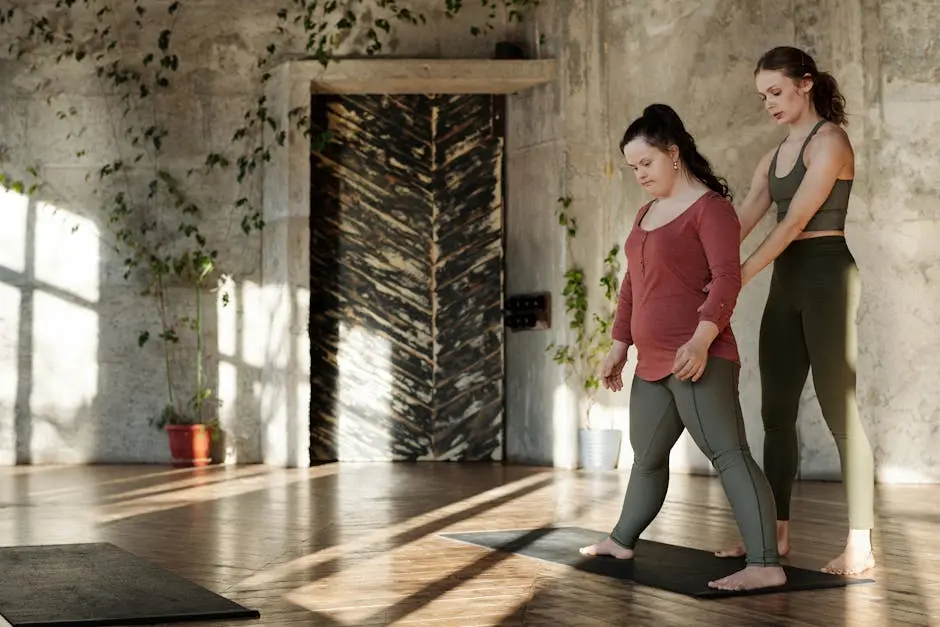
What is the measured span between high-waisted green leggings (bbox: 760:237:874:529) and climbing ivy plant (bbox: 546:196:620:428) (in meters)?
4.51

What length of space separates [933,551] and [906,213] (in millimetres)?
3662

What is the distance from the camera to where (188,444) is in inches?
349

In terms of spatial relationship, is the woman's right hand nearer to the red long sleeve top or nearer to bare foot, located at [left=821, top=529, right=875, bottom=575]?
the red long sleeve top

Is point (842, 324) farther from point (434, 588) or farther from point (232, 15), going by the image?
point (232, 15)

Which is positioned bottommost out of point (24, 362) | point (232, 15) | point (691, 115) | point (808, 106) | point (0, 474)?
point (0, 474)

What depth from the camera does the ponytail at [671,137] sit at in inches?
145

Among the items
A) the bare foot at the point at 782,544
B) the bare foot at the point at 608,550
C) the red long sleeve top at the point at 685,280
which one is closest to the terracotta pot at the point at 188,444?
the bare foot at the point at 608,550

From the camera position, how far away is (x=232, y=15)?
9.37m

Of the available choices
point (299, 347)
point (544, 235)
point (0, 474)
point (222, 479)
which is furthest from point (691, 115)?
point (0, 474)

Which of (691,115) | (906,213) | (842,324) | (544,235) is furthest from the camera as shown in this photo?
(544,235)

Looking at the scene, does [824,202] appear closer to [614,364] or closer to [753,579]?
[614,364]

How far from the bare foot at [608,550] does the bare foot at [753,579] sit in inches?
21.1

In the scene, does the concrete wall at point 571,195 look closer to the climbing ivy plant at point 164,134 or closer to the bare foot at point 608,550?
the climbing ivy plant at point 164,134

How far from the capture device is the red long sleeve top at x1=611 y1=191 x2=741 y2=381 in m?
3.48
